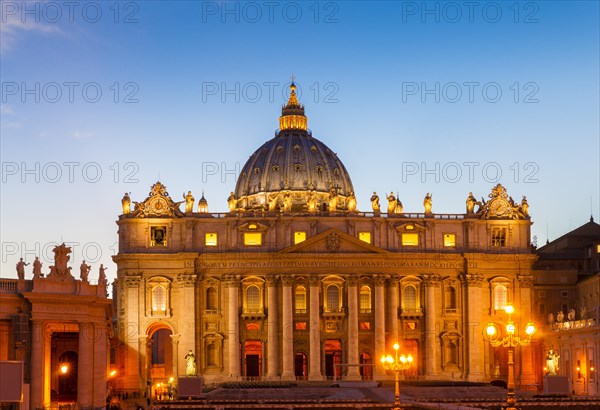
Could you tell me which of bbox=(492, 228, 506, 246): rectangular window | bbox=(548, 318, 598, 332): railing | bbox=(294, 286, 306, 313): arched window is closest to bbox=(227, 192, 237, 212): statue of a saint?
bbox=(294, 286, 306, 313): arched window

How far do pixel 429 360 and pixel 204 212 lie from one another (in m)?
27.6

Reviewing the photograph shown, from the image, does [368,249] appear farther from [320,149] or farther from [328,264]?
[320,149]

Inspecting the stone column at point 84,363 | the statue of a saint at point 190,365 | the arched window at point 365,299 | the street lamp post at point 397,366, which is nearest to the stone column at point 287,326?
the arched window at point 365,299

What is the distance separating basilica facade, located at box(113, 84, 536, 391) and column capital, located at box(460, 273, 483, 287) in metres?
0.10

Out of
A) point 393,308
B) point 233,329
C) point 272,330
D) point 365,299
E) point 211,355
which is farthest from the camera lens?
point 365,299

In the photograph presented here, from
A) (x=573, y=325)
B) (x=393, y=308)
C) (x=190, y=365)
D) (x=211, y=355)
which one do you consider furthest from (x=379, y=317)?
(x=573, y=325)

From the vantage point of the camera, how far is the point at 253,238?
11894 centimetres

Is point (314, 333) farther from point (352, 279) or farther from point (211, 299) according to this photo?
point (211, 299)

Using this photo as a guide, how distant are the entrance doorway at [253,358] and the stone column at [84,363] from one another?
182 ft

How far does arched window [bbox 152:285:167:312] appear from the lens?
11706cm

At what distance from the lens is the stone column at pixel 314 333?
116 m

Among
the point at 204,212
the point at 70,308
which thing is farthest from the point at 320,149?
the point at 70,308

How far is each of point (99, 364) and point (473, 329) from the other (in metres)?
61.1

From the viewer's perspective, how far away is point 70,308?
60.2 metres
